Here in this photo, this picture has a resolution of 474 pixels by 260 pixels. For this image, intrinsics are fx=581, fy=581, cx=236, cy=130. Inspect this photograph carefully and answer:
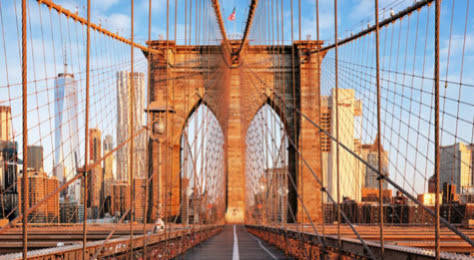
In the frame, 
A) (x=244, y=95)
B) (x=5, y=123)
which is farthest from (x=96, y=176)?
(x=244, y=95)

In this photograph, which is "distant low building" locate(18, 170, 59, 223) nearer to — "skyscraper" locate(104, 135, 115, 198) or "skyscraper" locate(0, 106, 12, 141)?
"skyscraper" locate(0, 106, 12, 141)

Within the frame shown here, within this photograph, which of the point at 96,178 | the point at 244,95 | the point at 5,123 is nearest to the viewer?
the point at 5,123

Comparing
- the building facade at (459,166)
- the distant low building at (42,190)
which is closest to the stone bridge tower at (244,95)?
the distant low building at (42,190)

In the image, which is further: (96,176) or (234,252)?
(96,176)

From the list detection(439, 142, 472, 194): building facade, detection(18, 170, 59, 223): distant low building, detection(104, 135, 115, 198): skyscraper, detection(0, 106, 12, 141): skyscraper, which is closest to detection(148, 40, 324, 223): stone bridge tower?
detection(104, 135, 115, 198): skyscraper

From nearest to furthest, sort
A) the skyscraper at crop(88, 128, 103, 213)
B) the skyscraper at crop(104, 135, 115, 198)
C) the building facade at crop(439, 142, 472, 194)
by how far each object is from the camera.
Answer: the building facade at crop(439, 142, 472, 194), the skyscraper at crop(88, 128, 103, 213), the skyscraper at crop(104, 135, 115, 198)

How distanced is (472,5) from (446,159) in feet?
9.84

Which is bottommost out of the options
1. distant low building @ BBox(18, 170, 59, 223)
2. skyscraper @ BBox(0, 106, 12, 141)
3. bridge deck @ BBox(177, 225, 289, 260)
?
bridge deck @ BBox(177, 225, 289, 260)

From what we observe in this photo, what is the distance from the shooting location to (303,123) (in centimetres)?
3331

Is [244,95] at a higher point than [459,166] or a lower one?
higher

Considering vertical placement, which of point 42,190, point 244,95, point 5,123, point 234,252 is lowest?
point 234,252

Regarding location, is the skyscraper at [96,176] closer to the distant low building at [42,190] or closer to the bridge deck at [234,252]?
the distant low building at [42,190]

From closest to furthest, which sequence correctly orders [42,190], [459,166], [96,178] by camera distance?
[42,190] → [459,166] → [96,178]

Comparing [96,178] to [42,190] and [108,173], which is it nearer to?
[108,173]
